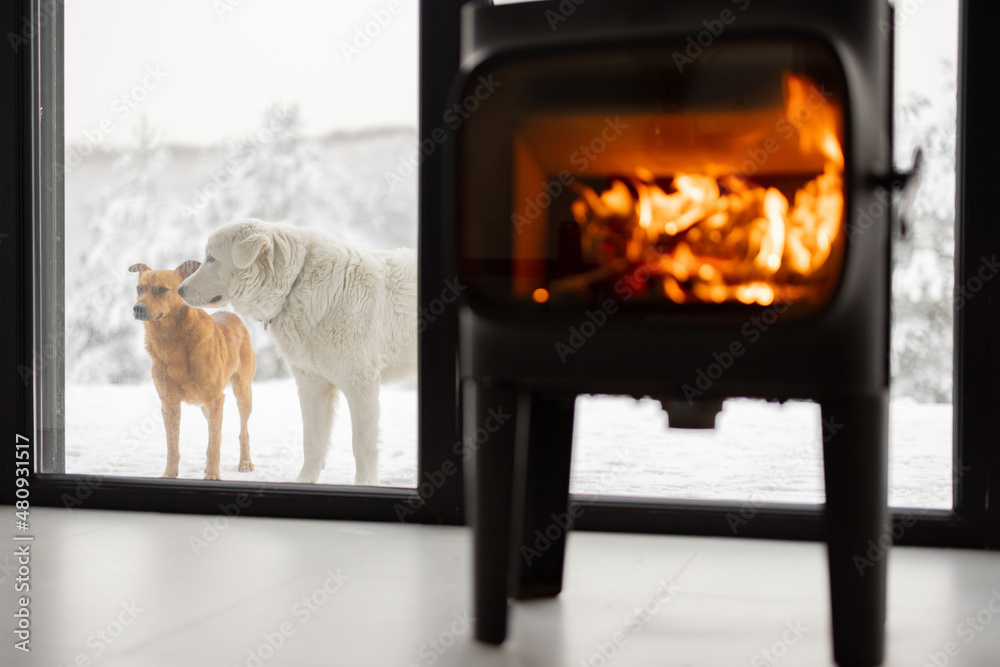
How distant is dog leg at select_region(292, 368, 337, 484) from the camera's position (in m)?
1.97

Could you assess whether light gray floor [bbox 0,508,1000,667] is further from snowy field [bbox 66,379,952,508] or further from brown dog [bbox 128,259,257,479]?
brown dog [bbox 128,259,257,479]

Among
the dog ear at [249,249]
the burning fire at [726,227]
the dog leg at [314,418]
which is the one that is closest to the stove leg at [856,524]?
the burning fire at [726,227]

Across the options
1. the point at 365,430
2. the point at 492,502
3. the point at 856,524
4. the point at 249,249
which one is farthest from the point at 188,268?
the point at 856,524

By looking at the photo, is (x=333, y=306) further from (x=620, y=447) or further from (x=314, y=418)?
(x=620, y=447)

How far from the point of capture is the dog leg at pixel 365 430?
1.95 meters

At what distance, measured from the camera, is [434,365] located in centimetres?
190

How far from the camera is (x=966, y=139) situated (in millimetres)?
1664

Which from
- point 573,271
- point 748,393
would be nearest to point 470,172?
point 573,271

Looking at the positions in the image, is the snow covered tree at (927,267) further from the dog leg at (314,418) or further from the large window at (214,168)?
the dog leg at (314,418)

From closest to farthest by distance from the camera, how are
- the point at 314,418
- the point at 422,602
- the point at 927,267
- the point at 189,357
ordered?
the point at 422,602 → the point at 927,267 → the point at 314,418 → the point at 189,357

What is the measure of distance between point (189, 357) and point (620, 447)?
3.39 ft

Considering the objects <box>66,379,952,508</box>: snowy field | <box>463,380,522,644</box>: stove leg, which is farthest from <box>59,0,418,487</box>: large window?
<box>463,380,522,644</box>: stove leg

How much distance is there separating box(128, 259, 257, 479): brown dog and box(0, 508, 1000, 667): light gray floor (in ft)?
0.89

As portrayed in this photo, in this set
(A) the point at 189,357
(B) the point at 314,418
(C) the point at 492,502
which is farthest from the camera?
(A) the point at 189,357
